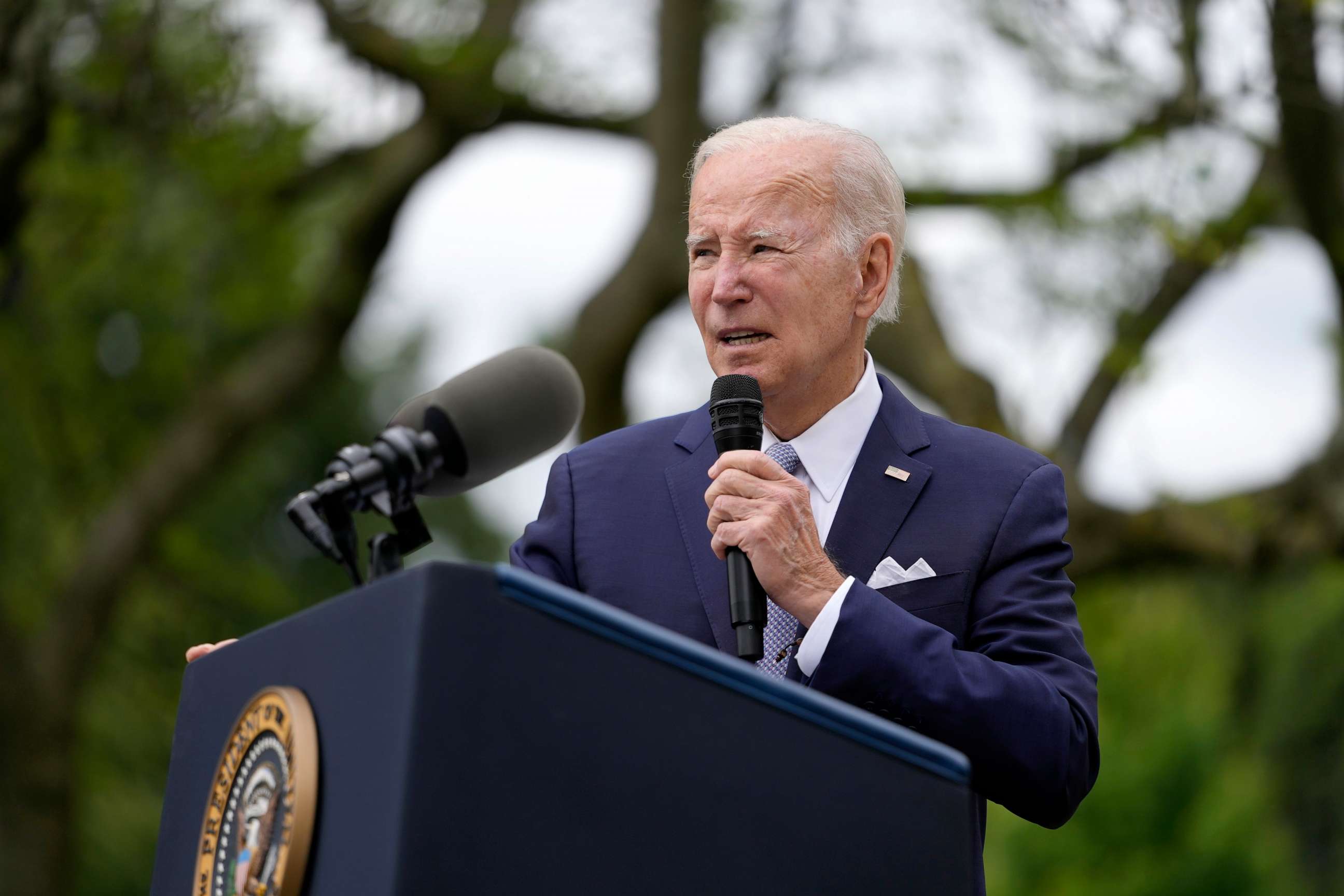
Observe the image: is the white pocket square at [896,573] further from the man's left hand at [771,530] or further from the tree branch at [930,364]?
the tree branch at [930,364]

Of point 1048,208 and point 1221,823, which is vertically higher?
point 1048,208

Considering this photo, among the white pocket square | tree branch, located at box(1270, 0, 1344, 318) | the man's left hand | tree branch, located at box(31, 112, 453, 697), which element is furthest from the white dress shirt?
tree branch, located at box(31, 112, 453, 697)

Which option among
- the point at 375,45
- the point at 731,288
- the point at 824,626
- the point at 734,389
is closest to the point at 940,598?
the point at 824,626

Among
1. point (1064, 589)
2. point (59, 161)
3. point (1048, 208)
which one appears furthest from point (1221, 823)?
point (1064, 589)

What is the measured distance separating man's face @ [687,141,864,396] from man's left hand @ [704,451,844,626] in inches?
15.4

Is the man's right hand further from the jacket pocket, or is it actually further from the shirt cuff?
the jacket pocket

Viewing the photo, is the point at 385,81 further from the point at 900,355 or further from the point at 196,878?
the point at 196,878

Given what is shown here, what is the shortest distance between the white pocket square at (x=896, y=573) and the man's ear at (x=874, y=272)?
52 cm

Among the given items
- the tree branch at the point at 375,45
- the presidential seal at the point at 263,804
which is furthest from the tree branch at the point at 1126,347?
the presidential seal at the point at 263,804

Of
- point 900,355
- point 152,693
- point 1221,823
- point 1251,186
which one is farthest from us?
point 1221,823

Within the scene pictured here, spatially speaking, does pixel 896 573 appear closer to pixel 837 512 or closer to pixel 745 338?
pixel 837 512

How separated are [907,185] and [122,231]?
18.3 feet

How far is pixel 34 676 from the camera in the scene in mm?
9125

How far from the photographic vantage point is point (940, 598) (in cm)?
232
